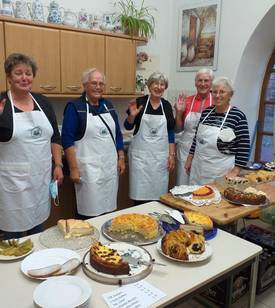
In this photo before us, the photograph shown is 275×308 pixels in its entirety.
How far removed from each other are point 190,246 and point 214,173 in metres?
1.09

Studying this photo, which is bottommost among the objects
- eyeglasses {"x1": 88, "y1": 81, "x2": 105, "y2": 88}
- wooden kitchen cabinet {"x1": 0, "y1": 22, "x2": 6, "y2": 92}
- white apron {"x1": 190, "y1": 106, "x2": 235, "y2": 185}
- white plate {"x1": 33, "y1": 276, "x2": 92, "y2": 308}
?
white plate {"x1": 33, "y1": 276, "x2": 92, "y2": 308}

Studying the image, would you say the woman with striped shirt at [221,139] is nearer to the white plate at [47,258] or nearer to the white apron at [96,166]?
the white apron at [96,166]

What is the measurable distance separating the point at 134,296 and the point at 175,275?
0.59 feet

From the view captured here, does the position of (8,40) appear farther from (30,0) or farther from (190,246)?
(190,246)

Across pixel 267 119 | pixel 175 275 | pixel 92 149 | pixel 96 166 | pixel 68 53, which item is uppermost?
pixel 68 53

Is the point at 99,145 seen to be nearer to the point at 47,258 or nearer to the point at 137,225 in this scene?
the point at 137,225

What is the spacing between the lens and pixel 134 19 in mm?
3166

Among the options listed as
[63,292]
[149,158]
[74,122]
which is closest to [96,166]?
[74,122]

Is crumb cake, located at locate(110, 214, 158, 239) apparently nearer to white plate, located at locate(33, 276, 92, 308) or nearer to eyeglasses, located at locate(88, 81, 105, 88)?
white plate, located at locate(33, 276, 92, 308)

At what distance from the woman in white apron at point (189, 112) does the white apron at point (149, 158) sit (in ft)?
0.57

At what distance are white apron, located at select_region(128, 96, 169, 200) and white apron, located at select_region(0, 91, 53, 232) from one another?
82 centimetres

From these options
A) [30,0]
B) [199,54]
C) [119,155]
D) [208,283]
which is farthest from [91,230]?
[199,54]

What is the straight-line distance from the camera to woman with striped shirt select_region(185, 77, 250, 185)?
2.09 metres

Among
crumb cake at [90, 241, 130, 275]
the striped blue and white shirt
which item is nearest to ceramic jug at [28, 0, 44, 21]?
the striped blue and white shirt
